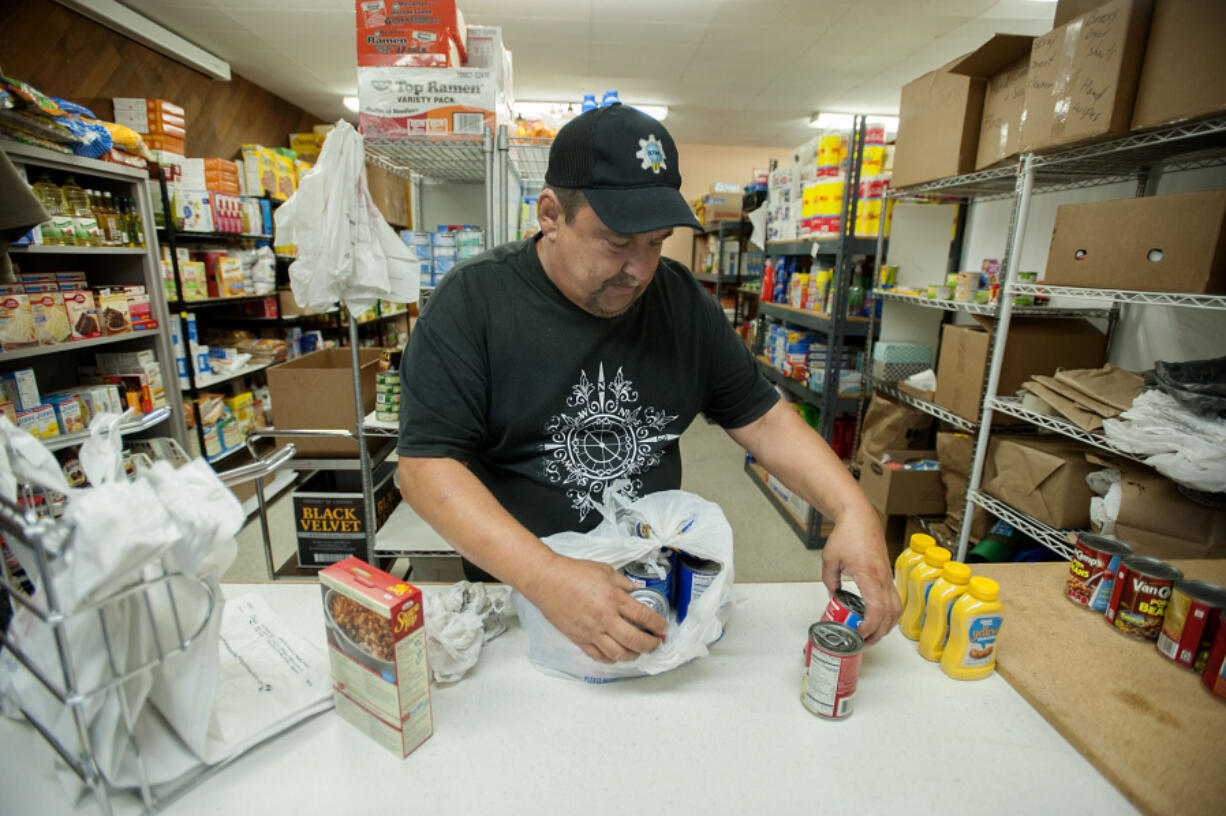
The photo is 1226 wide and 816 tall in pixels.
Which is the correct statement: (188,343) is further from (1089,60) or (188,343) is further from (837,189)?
(1089,60)

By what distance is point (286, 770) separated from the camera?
2.19 ft

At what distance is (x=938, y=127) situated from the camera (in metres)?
2.37

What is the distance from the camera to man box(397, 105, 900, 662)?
35.5 inches

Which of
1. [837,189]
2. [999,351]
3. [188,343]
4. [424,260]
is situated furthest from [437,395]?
[188,343]

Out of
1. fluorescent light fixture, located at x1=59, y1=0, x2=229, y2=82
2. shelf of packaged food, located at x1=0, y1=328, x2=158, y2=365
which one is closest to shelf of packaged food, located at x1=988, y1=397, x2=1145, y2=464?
shelf of packaged food, located at x1=0, y1=328, x2=158, y2=365

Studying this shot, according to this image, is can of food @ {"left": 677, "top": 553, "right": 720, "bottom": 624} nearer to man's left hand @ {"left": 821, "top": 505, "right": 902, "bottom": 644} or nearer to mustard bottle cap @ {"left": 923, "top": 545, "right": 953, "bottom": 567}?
man's left hand @ {"left": 821, "top": 505, "right": 902, "bottom": 644}

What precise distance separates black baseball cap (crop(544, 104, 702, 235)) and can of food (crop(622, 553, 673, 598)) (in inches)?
20.3

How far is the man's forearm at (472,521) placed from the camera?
816mm

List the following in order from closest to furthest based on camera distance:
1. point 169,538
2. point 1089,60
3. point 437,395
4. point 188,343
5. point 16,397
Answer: point 169,538
point 437,395
point 1089,60
point 16,397
point 188,343

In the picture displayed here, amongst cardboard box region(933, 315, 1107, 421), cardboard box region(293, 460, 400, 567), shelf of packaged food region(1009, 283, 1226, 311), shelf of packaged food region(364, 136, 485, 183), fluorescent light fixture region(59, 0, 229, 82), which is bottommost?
cardboard box region(293, 460, 400, 567)

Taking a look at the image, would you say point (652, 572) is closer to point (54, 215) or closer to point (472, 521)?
point (472, 521)

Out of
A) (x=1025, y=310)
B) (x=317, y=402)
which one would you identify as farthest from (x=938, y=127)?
(x=317, y=402)

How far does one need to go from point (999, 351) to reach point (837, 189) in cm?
130

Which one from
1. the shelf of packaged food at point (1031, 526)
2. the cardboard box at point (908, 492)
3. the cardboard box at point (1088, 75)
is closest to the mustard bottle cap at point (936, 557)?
the shelf of packaged food at point (1031, 526)
